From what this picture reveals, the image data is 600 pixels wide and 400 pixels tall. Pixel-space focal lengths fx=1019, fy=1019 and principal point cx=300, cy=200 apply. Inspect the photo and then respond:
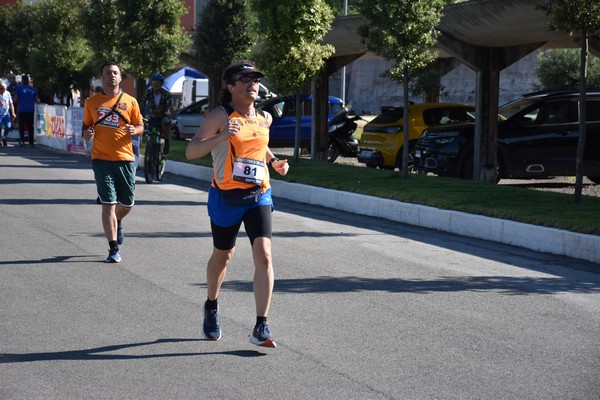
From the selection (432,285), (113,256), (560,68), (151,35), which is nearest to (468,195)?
(432,285)

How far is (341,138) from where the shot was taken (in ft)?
85.6

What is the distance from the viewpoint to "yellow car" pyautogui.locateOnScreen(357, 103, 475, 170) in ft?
70.8

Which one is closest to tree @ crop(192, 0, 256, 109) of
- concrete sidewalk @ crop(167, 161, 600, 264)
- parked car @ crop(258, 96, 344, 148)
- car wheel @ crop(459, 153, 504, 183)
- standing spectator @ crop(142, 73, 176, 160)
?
parked car @ crop(258, 96, 344, 148)

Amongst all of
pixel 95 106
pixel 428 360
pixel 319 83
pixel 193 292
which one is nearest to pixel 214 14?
pixel 319 83

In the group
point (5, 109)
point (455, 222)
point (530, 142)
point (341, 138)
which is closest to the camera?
point (455, 222)

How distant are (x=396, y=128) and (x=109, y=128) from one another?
40.1 feet

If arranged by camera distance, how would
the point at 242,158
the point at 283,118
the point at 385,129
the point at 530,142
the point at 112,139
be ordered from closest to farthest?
the point at 242,158
the point at 112,139
the point at 530,142
the point at 385,129
the point at 283,118

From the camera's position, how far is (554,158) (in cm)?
1889

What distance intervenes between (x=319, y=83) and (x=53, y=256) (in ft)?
48.4

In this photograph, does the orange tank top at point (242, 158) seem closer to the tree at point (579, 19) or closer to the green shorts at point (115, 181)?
the green shorts at point (115, 181)

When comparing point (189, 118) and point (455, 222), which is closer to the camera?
point (455, 222)

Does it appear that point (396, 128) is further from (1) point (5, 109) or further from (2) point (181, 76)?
(2) point (181, 76)

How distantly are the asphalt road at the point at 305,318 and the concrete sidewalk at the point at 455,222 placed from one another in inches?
8.6

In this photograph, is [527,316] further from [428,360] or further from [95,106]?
[95,106]
